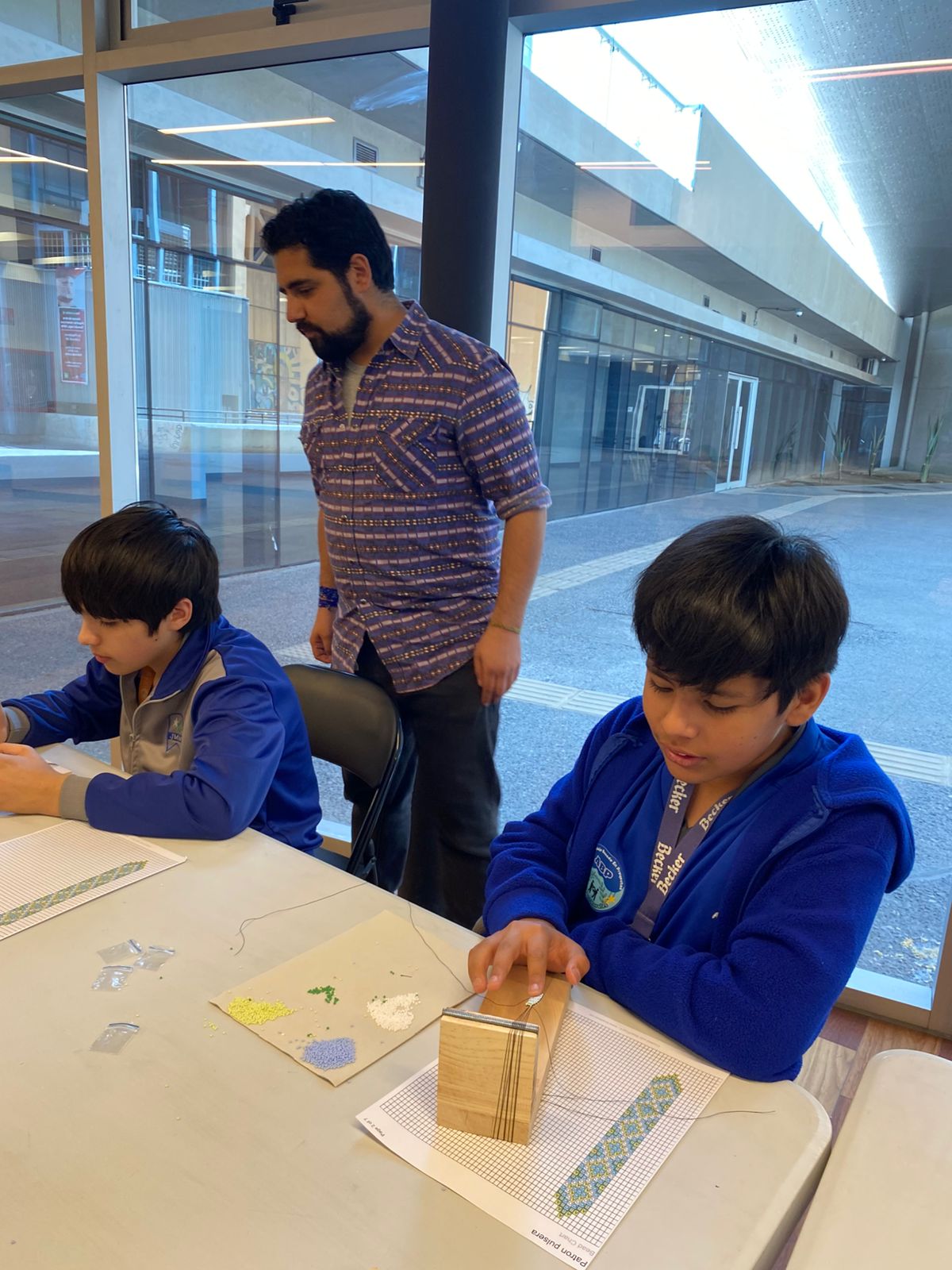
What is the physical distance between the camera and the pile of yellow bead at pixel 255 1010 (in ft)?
2.78

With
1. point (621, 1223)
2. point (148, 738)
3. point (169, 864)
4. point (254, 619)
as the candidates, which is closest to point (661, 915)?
point (621, 1223)

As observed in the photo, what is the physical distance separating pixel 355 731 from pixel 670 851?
2.51 ft

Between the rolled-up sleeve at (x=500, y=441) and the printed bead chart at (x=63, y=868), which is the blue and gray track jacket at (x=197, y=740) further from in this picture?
the rolled-up sleeve at (x=500, y=441)

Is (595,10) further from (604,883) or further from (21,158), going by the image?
(21,158)

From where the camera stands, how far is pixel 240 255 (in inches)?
150

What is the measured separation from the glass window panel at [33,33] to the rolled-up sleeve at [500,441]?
243cm

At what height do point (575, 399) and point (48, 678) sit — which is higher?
point (575, 399)

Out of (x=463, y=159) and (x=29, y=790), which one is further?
(x=463, y=159)

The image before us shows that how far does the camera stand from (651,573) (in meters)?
0.98

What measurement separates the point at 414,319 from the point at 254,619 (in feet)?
7.84

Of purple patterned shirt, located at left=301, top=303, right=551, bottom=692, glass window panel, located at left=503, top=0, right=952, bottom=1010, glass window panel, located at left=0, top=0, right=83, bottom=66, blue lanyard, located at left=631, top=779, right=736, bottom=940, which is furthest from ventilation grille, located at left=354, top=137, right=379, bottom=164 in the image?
blue lanyard, located at left=631, top=779, right=736, bottom=940

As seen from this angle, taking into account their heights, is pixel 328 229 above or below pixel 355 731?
above

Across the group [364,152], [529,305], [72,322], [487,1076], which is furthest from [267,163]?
[487,1076]

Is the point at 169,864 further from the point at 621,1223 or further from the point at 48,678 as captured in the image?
the point at 48,678
